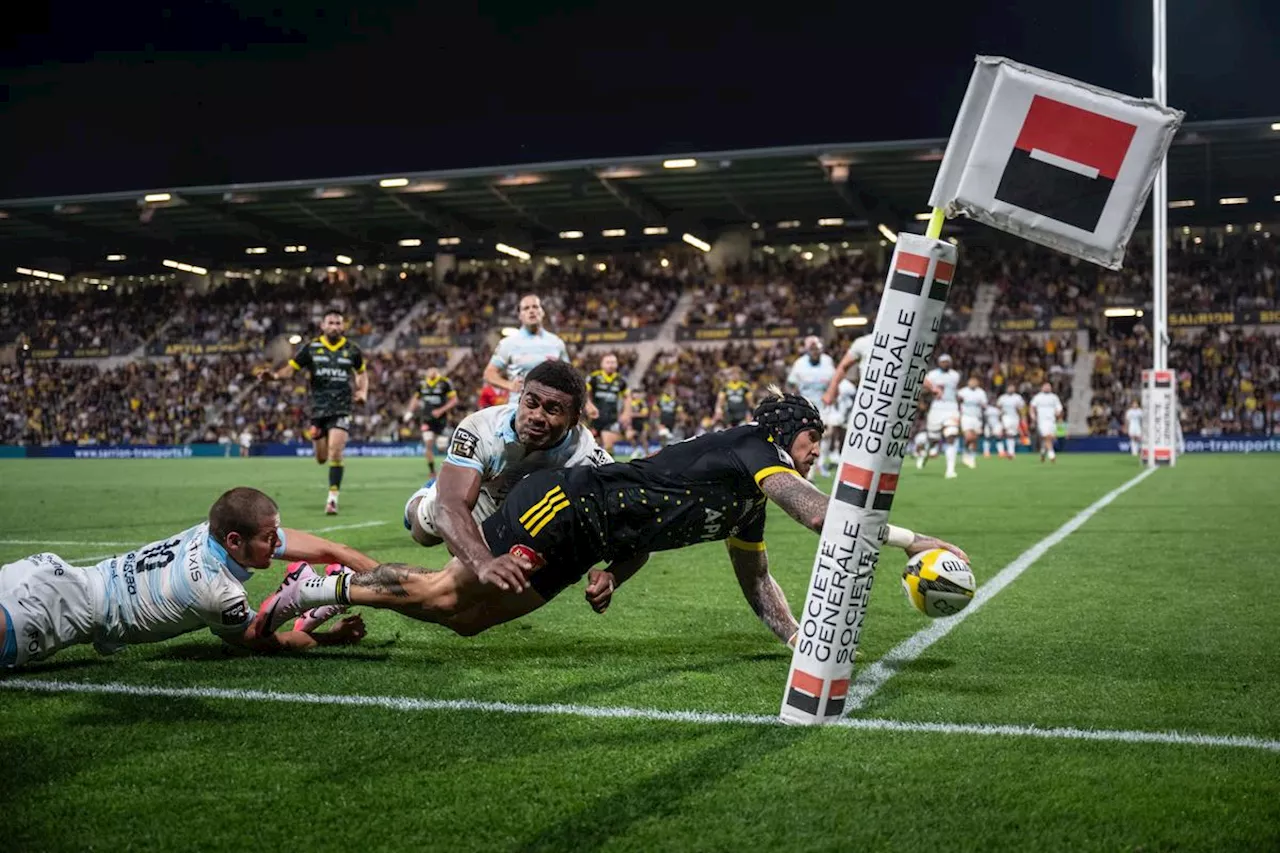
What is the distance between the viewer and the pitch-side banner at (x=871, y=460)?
11.5ft

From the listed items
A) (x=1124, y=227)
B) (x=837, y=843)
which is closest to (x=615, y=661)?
(x=837, y=843)

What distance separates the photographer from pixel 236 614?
4.79 metres

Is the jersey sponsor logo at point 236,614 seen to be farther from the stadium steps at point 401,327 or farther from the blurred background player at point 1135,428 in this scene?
the stadium steps at point 401,327

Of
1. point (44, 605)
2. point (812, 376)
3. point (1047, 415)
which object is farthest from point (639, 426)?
point (44, 605)

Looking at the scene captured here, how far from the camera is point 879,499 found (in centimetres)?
356

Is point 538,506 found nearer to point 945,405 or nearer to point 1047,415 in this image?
point 945,405

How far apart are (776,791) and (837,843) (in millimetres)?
392

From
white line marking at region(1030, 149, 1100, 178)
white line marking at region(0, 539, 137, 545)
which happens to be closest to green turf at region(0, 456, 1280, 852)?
white line marking at region(1030, 149, 1100, 178)

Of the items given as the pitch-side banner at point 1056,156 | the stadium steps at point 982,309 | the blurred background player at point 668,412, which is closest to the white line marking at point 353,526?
the pitch-side banner at point 1056,156

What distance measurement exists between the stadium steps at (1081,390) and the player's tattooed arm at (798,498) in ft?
119

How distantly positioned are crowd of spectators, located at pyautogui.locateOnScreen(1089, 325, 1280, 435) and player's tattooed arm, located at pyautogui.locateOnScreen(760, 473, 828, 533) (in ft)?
117

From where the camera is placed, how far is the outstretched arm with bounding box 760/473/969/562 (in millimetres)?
3920

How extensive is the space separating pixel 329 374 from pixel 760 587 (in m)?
9.45

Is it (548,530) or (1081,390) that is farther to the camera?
(1081,390)
